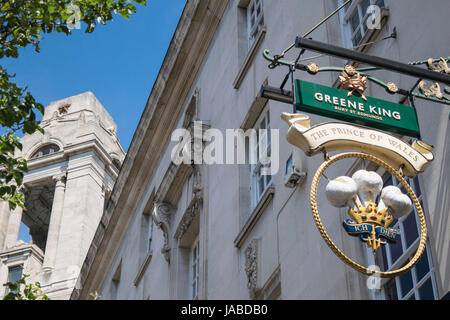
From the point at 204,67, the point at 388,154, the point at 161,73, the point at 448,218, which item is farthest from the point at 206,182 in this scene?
the point at 388,154

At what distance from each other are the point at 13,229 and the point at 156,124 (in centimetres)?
3618

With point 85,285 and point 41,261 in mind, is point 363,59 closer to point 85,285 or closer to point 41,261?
point 85,285

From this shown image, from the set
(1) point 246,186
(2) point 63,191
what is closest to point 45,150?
(2) point 63,191

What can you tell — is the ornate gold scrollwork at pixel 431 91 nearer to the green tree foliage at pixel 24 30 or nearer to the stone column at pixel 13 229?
the green tree foliage at pixel 24 30

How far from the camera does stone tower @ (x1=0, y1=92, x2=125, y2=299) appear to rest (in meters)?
55.3

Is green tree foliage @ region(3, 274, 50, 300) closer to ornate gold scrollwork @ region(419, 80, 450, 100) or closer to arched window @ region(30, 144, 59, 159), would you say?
ornate gold scrollwork @ region(419, 80, 450, 100)

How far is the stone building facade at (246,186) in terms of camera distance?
1070 centimetres

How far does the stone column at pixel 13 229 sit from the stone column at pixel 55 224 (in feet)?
10.2

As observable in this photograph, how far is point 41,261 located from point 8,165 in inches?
1735

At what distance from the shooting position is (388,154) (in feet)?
26.3

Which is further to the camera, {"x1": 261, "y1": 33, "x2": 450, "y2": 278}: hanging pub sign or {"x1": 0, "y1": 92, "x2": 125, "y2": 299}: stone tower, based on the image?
{"x1": 0, "y1": 92, "x2": 125, "y2": 299}: stone tower

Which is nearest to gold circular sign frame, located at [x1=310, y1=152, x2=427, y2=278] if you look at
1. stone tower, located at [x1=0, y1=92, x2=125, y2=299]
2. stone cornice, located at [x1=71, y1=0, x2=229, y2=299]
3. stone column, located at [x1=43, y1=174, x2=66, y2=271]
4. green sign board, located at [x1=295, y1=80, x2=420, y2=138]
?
green sign board, located at [x1=295, y1=80, x2=420, y2=138]

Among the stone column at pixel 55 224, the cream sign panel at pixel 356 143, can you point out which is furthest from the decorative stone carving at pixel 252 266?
the stone column at pixel 55 224

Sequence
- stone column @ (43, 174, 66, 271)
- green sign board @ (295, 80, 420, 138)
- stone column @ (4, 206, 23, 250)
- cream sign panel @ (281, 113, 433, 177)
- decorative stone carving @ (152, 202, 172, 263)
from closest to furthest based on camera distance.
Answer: cream sign panel @ (281, 113, 433, 177), green sign board @ (295, 80, 420, 138), decorative stone carving @ (152, 202, 172, 263), stone column @ (43, 174, 66, 271), stone column @ (4, 206, 23, 250)
